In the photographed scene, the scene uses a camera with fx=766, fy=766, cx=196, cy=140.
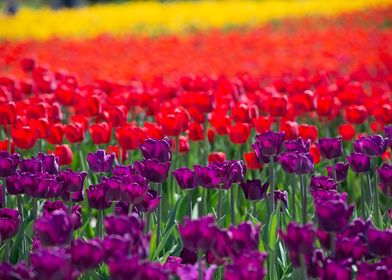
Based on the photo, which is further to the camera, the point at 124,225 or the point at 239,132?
the point at 239,132

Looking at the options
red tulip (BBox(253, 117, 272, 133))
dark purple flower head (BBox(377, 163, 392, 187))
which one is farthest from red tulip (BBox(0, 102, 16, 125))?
dark purple flower head (BBox(377, 163, 392, 187))

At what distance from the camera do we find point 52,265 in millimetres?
1620

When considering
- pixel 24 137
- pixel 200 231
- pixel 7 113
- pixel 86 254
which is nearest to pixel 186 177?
pixel 200 231

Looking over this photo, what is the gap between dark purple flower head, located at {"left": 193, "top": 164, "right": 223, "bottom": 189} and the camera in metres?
2.52

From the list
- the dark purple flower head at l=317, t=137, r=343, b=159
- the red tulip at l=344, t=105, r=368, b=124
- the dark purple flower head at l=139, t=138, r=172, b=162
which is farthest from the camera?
the red tulip at l=344, t=105, r=368, b=124

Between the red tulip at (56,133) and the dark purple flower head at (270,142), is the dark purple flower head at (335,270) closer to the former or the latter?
the dark purple flower head at (270,142)

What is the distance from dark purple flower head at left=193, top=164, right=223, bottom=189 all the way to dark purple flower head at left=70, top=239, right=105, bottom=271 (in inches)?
30.6

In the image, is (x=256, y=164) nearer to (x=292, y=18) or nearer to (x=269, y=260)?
(x=269, y=260)

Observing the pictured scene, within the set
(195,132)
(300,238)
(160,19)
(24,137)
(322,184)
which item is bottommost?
(160,19)

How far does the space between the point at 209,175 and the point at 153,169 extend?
0.19m

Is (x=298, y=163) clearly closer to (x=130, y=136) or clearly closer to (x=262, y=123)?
(x=130, y=136)

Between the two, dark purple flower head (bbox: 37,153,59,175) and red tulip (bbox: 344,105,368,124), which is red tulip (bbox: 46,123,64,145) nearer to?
dark purple flower head (bbox: 37,153,59,175)

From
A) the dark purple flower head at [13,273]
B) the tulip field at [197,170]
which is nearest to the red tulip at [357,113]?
the tulip field at [197,170]

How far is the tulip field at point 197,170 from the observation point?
1858mm
